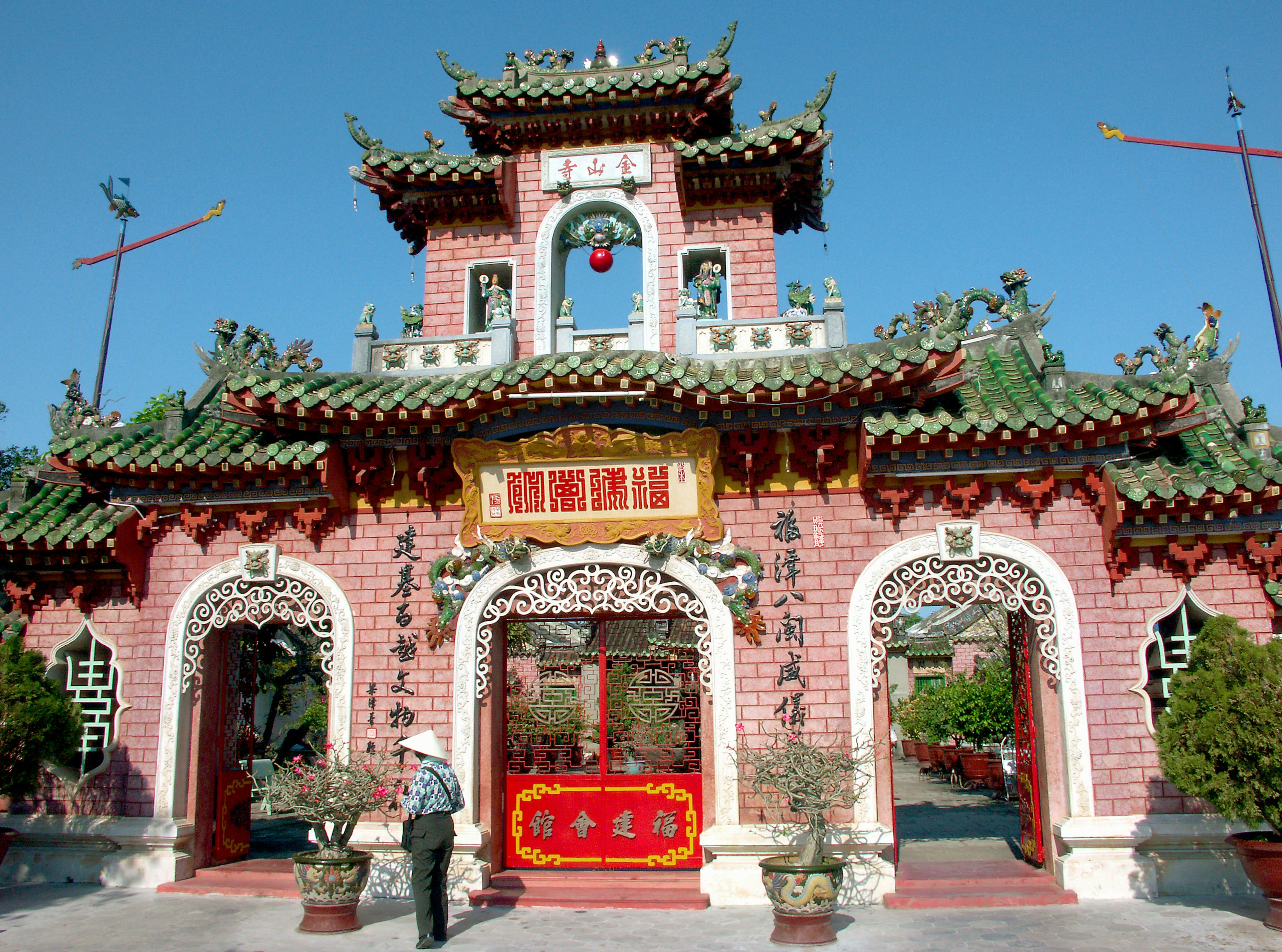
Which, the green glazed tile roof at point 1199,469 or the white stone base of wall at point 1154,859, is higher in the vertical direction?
the green glazed tile roof at point 1199,469

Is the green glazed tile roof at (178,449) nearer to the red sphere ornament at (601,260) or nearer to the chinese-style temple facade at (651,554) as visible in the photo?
the chinese-style temple facade at (651,554)

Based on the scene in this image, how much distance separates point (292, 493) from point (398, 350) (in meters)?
1.80

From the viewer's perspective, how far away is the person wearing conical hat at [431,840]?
6.70 m

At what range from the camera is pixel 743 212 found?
32.6 feet

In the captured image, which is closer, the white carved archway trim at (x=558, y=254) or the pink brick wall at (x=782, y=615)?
the pink brick wall at (x=782, y=615)

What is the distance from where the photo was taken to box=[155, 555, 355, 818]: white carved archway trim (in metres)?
8.60

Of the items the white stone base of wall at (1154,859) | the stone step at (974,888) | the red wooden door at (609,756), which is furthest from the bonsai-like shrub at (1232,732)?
the red wooden door at (609,756)

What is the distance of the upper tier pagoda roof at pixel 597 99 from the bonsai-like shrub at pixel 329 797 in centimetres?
679

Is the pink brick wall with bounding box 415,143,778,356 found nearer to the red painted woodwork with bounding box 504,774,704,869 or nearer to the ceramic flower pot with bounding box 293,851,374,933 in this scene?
the red painted woodwork with bounding box 504,774,704,869

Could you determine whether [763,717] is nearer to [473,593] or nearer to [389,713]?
[473,593]

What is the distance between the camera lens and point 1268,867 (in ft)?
21.7

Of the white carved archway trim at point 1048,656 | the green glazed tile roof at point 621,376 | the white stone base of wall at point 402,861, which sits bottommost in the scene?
the white stone base of wall at point 402,861

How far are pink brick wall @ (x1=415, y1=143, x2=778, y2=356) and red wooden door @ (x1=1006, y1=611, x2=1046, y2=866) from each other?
414cm

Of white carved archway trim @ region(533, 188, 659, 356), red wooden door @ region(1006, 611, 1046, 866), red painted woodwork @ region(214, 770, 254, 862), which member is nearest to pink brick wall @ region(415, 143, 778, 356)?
white carved archway trim @ region(533, 188, 659, 356)
